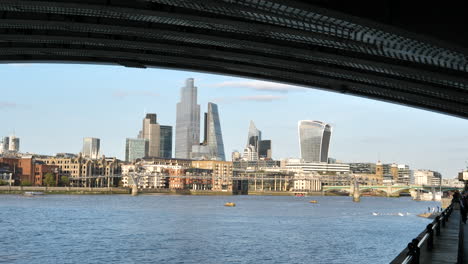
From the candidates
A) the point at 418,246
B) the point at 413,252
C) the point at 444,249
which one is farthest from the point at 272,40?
the point at 444,249

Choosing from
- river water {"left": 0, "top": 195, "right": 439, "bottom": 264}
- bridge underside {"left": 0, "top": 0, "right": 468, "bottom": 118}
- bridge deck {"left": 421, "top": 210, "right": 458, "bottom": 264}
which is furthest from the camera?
river water {"left": 0, "top": 195, "right": 439, "bottom": 264}

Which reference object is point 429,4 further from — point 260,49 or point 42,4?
point 42,4

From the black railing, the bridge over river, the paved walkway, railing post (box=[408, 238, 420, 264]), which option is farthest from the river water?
railing post (box=[408, 238, 420, 264])

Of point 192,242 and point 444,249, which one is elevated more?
point 444,249

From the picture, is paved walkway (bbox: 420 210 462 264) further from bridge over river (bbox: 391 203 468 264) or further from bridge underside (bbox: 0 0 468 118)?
bridge underside (bbox: 0 0 468 118)

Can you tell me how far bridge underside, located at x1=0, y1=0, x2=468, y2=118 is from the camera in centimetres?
1423

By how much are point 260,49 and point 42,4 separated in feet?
23.4

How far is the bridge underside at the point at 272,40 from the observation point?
1423cm

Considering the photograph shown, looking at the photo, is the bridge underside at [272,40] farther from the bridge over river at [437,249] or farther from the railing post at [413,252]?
the bridge over river at [437,249]

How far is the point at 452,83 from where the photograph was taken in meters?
22.5

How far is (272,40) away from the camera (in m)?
19.9

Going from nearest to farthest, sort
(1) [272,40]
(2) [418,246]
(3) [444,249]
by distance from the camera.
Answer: (2) [418,246] → (1) [272,40] → (3) [444,249]

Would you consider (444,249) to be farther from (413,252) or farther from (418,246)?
(413,252)

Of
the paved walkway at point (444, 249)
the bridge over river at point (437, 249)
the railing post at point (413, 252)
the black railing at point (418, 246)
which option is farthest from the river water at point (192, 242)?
the railing post at point (413, 252)
